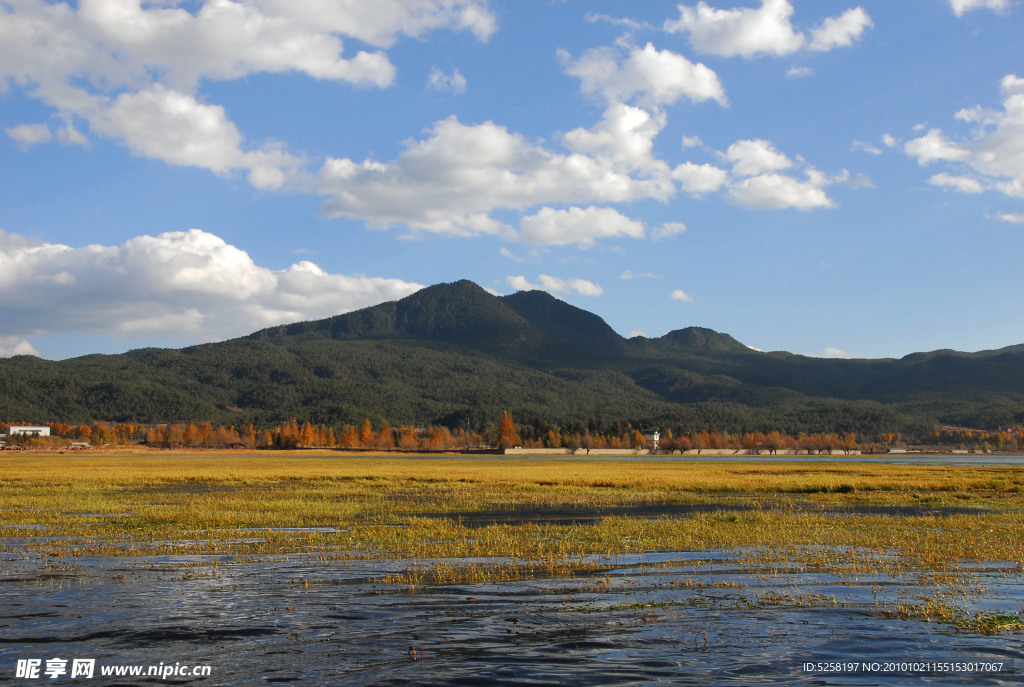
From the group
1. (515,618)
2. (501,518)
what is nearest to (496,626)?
(515,618)

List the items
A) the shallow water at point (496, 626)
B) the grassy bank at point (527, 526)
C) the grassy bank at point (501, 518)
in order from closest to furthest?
the shallow water at point (496, 626) → the grassy bank at point (527, 526) → the grassy bank at point (501, 518)

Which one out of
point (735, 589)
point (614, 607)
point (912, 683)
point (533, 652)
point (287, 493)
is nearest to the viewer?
point (912, 683)

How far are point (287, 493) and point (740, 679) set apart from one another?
48.4 m

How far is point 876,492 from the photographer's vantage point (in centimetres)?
6009

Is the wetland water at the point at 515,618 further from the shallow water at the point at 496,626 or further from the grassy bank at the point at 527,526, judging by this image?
the grassy bank at the point at 527,526

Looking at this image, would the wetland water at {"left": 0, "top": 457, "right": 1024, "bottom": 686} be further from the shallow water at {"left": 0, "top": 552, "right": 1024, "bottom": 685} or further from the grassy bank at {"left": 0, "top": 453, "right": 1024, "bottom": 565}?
the grassy bank at {"left": 0, "top": 453, "right": 1024, "bottom": 565}

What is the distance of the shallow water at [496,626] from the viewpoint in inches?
561

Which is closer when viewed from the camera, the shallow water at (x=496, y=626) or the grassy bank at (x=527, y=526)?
the shallow water at (x=496, y=626)

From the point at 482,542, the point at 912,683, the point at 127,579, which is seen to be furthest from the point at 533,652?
the point at 482,542

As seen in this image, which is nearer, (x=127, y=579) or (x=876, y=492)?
(x=127, y=579)

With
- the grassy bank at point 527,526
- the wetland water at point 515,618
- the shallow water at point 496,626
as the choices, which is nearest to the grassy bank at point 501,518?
the grassy bank at point 527,526

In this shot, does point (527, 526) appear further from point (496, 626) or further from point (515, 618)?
point (496, 626)

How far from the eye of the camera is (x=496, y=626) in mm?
17281

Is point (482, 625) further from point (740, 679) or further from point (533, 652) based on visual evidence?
point (740, 679)
